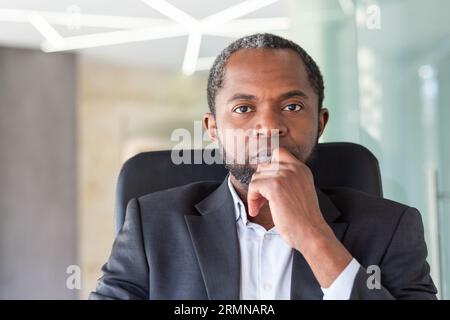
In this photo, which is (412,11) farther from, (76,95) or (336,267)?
(76,95)

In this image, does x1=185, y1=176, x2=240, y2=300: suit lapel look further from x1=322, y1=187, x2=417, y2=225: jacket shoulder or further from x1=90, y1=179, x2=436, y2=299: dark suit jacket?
x1=322, y1=187, x2=417, y2=225: jacket shoulder

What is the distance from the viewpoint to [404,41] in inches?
76.5

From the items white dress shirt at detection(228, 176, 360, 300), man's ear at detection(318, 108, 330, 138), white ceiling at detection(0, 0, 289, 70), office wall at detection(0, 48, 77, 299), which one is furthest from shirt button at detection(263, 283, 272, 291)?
office wall at detection(0, 48, 77, 299)

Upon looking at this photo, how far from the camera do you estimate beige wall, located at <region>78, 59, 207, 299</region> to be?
4574 millimetres

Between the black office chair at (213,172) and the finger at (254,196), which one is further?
the black office chair at (213,172)

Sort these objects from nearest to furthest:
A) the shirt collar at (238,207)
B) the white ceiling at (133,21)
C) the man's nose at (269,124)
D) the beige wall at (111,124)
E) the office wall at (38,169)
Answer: the man's nose at (269,124) → the shirt collar at (238,207) → the white ceiling at (133,21) → the office wall at (38,169) → the beige wall at (111,124)

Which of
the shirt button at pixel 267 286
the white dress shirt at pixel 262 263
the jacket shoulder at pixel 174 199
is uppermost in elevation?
the jacket shoulder at pixel 174 199

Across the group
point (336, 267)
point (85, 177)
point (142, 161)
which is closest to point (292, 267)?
point (336, 267)

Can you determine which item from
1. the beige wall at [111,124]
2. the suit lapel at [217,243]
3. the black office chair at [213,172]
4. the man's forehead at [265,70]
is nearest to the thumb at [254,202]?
the suit lapel at [217,243]

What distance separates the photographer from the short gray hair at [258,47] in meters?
1.08

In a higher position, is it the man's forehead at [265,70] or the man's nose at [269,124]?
the man's forehead at [265,70]

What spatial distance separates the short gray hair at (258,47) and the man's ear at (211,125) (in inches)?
0.8

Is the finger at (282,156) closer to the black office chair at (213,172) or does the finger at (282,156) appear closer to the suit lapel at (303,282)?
the suit lapel at (303,282)

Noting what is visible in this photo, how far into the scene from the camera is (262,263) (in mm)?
1006
